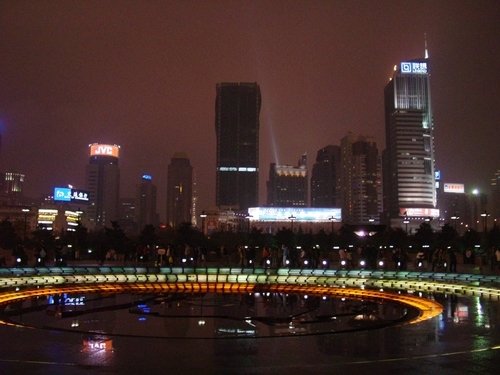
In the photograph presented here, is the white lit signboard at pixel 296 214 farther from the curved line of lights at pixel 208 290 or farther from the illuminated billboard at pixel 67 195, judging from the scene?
the curved line of lights at pixel 208 290

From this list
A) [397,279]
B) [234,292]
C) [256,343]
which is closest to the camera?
[256,343]

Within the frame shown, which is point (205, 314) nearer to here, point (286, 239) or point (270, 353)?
point (270, 353)

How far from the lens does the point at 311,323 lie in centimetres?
1659

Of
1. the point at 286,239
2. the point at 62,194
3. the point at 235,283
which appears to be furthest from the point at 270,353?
the point at 62,194

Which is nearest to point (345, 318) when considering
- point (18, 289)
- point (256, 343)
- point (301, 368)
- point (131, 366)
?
point (256, 343)

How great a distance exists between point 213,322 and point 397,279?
15822mm

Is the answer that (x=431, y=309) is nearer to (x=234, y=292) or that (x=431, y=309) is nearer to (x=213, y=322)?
(x=213, y=322)

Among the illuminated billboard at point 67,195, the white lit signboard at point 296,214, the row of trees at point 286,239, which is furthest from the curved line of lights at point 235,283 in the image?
the white lit signboard at point 296,214

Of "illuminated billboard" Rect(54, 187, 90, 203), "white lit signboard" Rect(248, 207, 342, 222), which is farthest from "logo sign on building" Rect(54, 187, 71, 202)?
"white lit signboard" Rect(248, 207, 342, 222)

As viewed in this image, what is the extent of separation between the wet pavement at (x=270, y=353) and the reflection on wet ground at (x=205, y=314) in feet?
5.86

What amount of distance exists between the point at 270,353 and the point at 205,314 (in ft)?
26.8

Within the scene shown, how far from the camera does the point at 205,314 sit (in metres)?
18.6

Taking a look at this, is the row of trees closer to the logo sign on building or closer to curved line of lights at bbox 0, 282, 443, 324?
curved line of lights at bbox 0, 282, 443, 324

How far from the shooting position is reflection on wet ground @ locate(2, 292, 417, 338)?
602 inches
